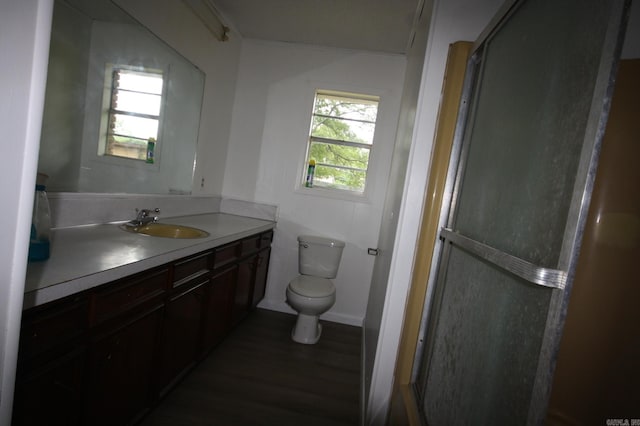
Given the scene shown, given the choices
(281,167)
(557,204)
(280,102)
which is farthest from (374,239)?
(557,204)

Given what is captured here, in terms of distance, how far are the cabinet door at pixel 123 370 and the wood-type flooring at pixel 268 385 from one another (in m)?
0.30

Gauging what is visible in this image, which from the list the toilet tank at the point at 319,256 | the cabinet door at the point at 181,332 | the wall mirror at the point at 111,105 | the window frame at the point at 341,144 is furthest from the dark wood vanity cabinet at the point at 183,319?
the window frame at the point at 341,144

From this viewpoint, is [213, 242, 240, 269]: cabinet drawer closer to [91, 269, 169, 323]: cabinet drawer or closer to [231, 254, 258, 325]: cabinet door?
[231, 254, 258, 325]: cabinet door

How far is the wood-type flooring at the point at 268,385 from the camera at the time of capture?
1622 mm

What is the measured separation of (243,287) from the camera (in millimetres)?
2391

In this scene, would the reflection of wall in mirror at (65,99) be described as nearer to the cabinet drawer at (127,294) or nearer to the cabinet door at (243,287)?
the cabinet drawer at (127,294)

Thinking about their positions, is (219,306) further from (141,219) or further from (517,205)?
(517,205)

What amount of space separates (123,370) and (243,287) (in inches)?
47.2

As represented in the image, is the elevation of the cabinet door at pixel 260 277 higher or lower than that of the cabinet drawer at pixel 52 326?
lower

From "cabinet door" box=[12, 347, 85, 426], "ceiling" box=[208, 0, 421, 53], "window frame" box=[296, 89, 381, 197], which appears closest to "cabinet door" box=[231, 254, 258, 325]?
"window frame" box=[296, 89, 381, 197]

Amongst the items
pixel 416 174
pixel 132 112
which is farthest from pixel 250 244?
pixel 416 174

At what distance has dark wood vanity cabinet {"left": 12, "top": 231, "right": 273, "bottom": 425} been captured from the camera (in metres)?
0.85

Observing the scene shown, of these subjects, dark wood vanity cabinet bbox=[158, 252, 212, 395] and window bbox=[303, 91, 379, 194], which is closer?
dark wood vanity cabinet bbox=[158, 252, 212, 395]

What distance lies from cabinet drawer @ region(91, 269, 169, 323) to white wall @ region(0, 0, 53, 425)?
656 mm
